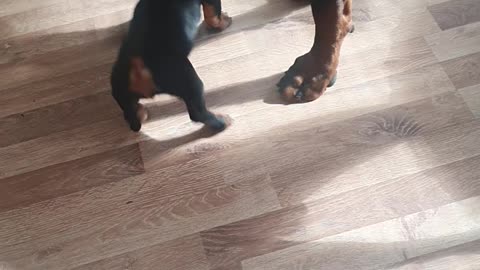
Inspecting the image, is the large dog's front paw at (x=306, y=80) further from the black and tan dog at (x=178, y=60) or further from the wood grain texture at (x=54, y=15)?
the wood grain texture at (x=54, y=15)

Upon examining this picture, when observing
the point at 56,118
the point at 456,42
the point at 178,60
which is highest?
the point at 178,60

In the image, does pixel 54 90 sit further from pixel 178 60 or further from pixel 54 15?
pixel 178 60

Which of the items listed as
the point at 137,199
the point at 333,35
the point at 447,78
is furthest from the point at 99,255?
the point at 447,78

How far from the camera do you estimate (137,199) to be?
1382 mm

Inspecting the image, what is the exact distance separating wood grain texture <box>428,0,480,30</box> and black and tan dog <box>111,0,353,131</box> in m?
0.34

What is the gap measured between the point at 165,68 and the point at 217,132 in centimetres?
34

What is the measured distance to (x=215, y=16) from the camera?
160 centimetres

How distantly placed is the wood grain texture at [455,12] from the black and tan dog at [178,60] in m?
0.34

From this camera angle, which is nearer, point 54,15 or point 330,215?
point 330,215

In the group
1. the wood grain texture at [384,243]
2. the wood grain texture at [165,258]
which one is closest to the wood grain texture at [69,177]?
the wood grain texture at [165,258]

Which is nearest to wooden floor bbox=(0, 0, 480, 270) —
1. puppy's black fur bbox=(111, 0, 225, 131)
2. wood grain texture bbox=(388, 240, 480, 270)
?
wood grain texture bbox=(388, 240, 480, 270)

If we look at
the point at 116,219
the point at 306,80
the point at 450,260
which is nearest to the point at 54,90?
the point at 116,219

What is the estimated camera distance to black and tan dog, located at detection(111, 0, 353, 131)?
1.17 meters

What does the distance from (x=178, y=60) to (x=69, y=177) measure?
50 centimetres
